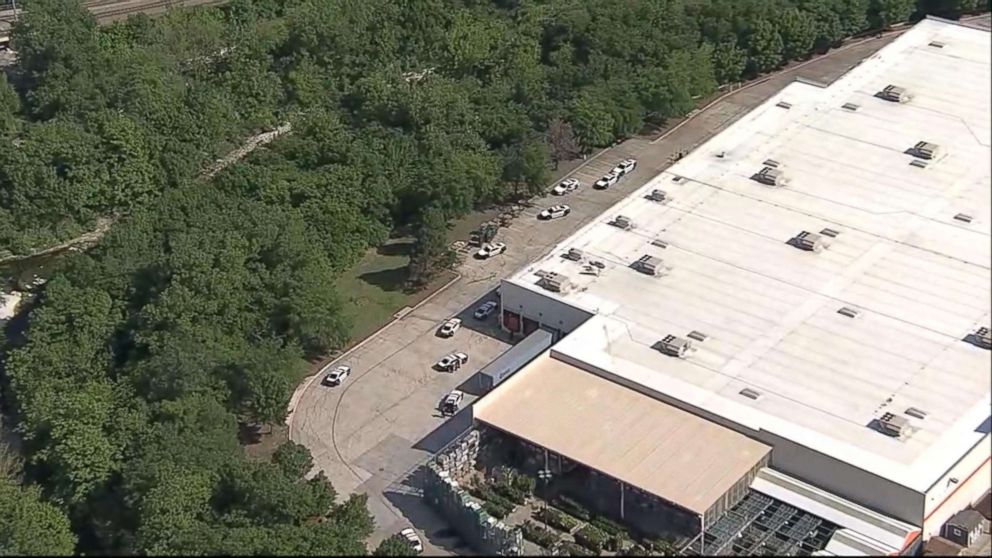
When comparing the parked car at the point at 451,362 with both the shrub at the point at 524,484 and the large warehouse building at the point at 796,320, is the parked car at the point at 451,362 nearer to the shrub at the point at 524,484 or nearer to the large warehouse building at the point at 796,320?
the large warehouse building at the point at 796,320

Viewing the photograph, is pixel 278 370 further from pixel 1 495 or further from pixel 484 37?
pixel 484 37

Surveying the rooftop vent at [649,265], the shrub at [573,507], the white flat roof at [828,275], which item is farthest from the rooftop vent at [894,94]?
the shrub at [573,507]

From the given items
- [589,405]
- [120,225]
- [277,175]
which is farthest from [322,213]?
[589,405]

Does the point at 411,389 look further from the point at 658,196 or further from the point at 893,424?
the point at 893,424

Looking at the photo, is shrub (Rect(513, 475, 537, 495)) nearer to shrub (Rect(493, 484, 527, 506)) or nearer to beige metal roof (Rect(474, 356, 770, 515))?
shrub (Rect(493, 484, 527, 506))

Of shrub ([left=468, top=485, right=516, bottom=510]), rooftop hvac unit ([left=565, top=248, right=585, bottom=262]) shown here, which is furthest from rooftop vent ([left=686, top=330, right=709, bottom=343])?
shrub ([left=468, top=485, right=516, bottom=510])

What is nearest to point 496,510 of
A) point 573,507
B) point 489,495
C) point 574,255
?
point 489,495
